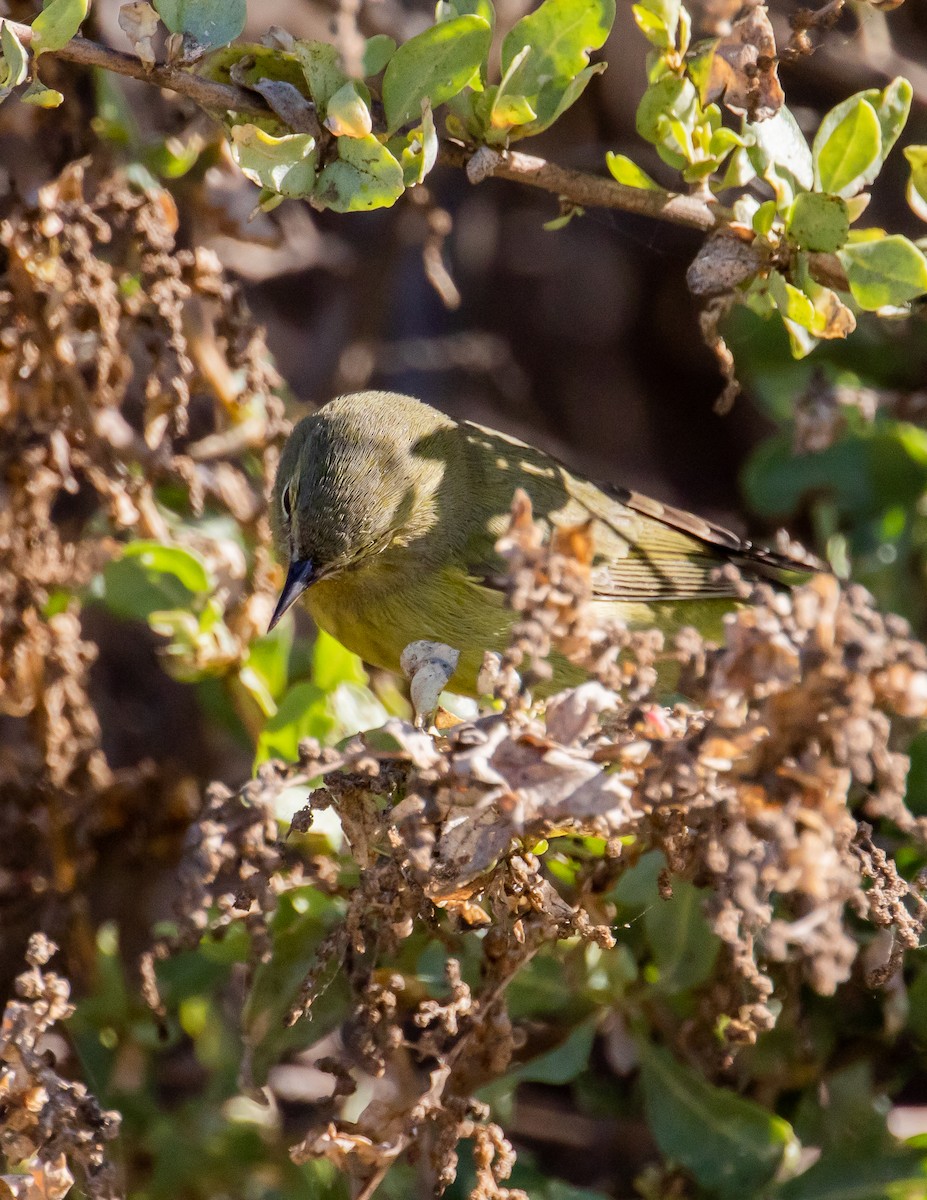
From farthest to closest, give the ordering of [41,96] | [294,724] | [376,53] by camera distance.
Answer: [294,724] < [376,53] < [41,96]

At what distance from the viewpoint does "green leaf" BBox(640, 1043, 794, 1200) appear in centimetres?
225

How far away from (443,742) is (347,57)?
6.72 ft

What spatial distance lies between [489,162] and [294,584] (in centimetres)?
116

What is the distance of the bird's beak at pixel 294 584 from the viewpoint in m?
2.89

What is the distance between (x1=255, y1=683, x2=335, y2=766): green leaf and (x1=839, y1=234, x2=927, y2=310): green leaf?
53.4 inches

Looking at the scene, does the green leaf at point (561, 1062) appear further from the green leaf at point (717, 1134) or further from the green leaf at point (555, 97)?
the green leaf at point (555, 97)

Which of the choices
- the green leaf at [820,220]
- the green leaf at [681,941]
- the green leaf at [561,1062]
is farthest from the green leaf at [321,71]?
the green leaf at [561,1062]

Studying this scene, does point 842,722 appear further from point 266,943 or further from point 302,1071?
point 302,1071

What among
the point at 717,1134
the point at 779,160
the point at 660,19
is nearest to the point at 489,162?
the point at 660,19

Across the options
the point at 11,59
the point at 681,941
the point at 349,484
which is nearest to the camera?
the point at 11,59

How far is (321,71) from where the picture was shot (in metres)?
2.09

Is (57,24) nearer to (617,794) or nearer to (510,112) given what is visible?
(510,112)

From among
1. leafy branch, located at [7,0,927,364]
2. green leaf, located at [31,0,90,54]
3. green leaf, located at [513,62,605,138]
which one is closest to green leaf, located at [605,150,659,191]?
leafy branch, located at [7,0,927,364]

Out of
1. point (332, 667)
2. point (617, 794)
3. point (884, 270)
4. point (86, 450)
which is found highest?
point (884, 270)
